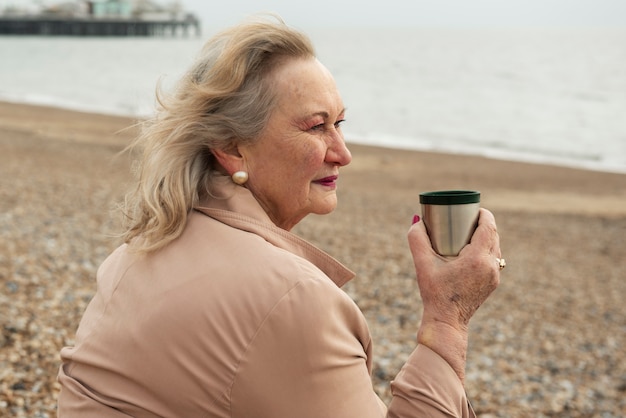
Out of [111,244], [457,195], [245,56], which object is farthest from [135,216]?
[111,244]

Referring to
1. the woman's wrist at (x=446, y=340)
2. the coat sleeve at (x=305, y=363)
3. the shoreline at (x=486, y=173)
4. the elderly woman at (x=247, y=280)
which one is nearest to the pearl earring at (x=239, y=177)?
the elderly woman at (x=247, y=280)

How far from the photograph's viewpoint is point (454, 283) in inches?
72.0

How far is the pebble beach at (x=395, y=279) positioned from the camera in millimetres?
4707

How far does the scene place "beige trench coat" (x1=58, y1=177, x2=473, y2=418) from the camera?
1.53m

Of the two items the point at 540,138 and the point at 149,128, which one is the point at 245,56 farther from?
the point at 540,138

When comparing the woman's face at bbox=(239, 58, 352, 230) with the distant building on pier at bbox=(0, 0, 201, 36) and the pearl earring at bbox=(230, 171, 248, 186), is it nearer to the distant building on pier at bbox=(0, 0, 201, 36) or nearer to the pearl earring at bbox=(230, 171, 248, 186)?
the pearl earring at bbox=(230, 171, 248, 186)

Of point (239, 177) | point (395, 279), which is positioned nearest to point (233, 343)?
point (239, 177)

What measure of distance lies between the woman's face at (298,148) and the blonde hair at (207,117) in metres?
0.03

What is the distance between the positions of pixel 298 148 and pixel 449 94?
139ft

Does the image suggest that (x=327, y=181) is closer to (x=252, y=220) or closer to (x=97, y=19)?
(x=252, y=220)

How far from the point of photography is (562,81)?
5281 cm

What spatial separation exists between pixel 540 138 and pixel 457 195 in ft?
87.1

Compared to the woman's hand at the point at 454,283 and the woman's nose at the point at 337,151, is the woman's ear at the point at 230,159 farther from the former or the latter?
the woman's hand at the point at 454,283

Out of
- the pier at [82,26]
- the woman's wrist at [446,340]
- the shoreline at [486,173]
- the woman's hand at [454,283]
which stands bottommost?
the pier at [82,26]
